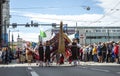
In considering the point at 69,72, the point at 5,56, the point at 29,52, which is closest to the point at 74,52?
the point at 29,52

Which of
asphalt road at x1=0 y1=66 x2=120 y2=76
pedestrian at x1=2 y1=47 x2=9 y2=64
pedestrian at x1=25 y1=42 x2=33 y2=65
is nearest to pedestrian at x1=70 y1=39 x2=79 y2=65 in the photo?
pedestrian at x1=25 y1=42 x2=33 y2=65

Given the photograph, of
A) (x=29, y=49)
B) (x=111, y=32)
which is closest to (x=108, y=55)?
(x=29, y=49)

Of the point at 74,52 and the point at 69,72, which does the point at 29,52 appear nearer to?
the point at 74,52

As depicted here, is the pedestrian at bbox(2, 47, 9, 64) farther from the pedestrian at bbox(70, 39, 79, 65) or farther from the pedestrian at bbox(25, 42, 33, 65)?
the pedestrian at bbox(70, 39, 79, 65)

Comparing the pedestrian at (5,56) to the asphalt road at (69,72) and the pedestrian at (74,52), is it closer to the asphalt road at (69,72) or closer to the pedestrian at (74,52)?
the pedestrian at (74,52)

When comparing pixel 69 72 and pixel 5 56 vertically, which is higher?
pixel 69 72

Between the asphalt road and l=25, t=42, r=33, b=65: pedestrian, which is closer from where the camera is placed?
the asphalt road

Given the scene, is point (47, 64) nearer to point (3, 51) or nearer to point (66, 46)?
point (66, 46)

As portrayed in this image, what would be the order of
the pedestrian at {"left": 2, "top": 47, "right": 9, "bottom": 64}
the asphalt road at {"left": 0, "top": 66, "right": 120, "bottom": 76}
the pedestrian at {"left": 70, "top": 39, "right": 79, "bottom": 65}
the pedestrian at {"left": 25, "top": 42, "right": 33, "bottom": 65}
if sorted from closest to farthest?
the asphalt road at {"left": 0, "top": 66, "right": 120, "bottom": 76} < the pedestrian at {"left": 70, "top": 39, "right": 79, "bottom": 65} < the pedestrian at {"left": 25, "top": 42, "right": 33, "bottom": 65} < the pedestrian at {"left": 2, "top": 47, "right": 9, "bottom": 64}

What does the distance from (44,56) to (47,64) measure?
0.69m

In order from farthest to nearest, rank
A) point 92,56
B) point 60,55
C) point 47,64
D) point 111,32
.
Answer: point 111,32, point 92,56, point 60,55, point 47,64

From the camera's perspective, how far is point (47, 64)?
3325cm

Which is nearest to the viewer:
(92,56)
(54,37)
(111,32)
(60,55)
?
(60,55)

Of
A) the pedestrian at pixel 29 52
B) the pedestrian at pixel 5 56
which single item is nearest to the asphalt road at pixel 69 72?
the pedestrian at pixel 29 52
